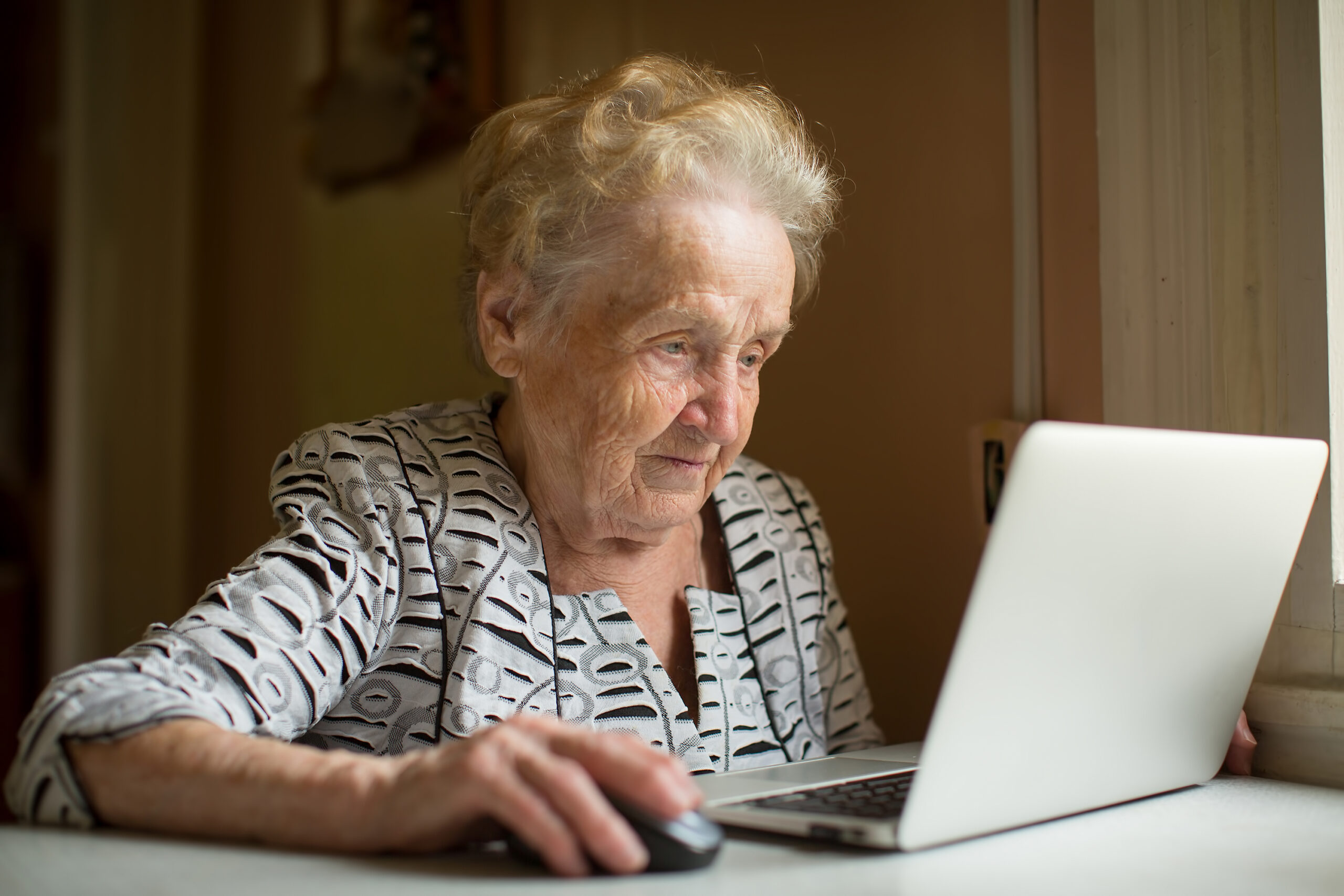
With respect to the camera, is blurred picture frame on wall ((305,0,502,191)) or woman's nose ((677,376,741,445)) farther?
blurred picture frame on wall ((305,0,502,191))

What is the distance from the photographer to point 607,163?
1.12 meters

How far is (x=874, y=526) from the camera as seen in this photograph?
1602 mm

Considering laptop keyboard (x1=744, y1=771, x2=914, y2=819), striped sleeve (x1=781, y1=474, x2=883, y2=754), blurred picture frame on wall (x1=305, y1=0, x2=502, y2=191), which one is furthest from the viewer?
blurred picture frame on wall (x1=305, y1=0, x2=502, y2=191)

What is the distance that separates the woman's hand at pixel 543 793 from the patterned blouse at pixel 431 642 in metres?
0.21

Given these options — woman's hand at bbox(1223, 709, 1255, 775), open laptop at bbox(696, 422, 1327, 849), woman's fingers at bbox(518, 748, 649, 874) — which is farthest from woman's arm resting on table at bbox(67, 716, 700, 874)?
woman's hand at bbox(1223, 709, 1255, 775)

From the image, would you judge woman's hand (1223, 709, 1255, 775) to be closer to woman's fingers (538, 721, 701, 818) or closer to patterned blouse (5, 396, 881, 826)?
patterned blouse (5, 396, 881, 826)

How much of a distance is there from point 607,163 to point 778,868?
0.72 meters

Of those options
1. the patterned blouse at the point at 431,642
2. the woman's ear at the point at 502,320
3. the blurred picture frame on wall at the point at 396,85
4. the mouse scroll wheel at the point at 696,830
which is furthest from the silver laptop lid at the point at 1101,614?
the blurred picture frame on wall at the point at 396,85

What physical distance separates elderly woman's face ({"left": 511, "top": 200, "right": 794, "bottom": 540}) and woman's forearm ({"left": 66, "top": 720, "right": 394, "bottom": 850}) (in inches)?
19.4

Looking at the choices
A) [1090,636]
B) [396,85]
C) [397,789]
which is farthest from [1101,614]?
[396,85]

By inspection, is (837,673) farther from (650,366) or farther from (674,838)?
(674,838)

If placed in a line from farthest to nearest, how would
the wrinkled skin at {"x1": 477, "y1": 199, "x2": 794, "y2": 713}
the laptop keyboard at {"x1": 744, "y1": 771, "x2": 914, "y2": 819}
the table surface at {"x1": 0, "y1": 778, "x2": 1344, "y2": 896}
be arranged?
the wrinkled skin at {"x1": 477, "y1": 199, "x2": 794, "y2": 713}
the laptop keyboard at {"x1": 744, "y1": 771, "x2": 914, "y2": 819}
the table surface at {"x1": 0, "y1": 778, "x2": 1344, "y2": 896}

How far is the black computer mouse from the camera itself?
0.62m

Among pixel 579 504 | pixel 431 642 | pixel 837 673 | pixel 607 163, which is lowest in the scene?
pixel 837 673
